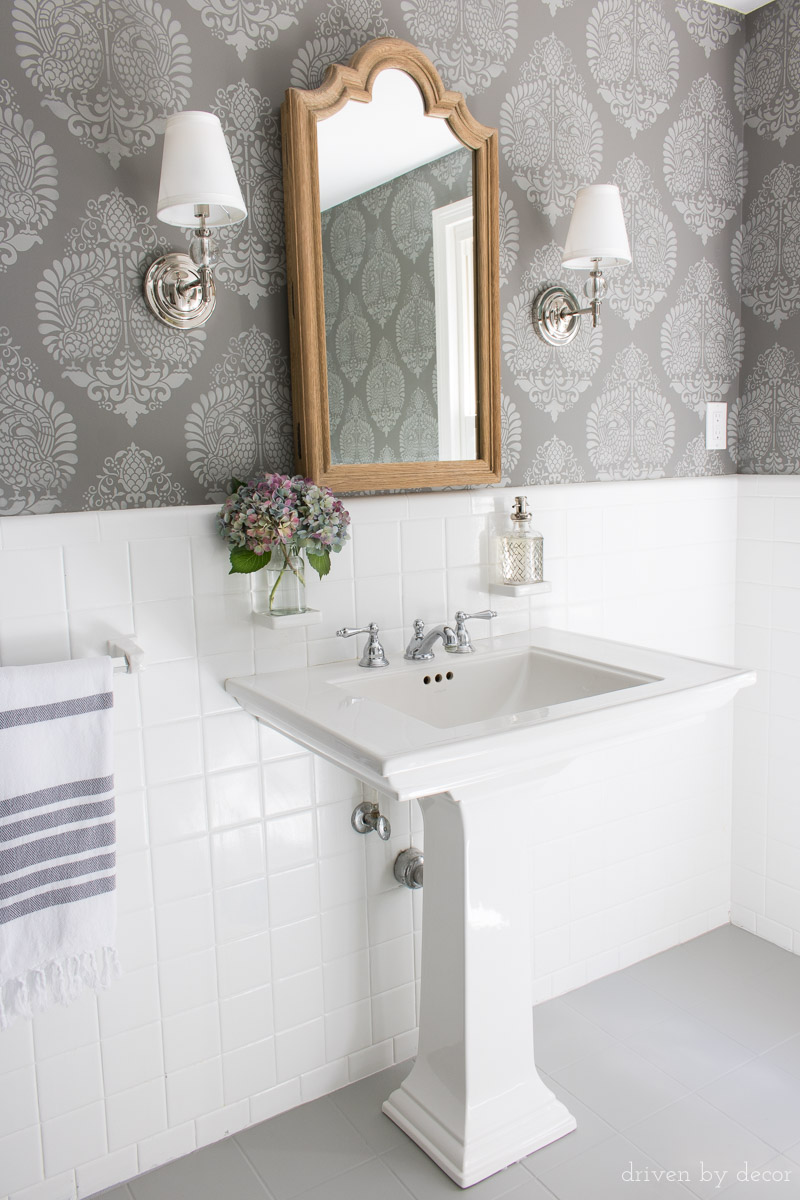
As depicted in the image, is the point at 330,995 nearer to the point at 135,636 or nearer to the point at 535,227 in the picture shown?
the point at 135,636

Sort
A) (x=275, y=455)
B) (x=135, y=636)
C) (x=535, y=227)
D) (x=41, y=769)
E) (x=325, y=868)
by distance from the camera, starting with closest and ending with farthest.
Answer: (x=41, y=769) < (x=135, y=636) < (x=275, y=455) < (x=325, y=868) < (x=535, y=227)

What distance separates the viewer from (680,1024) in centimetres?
205

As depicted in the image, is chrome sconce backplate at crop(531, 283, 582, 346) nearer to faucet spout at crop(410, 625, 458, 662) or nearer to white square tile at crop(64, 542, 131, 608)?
faucet spout at crop(410, 625, 458, 662)

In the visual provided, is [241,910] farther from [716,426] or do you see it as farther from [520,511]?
[716,426]

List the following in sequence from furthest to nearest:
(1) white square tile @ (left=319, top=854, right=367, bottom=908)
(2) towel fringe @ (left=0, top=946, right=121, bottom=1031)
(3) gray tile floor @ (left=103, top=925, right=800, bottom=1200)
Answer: (1) white square tile @ (left=319, top=854, right=367, bottom=908), (3) gray tile floor @ (left=103, top=925, right=800, bottom=1200), (2) towel fringe @ (left=0, top=946, right=121, bottom=1031)

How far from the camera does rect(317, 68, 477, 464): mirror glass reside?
1.67m

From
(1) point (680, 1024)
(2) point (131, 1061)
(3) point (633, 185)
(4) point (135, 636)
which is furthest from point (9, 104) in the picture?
(1) point (680, 1024)

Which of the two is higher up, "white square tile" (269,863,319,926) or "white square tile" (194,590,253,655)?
"white square tile" (194,590,253,655)

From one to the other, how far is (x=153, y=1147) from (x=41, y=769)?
788 mm

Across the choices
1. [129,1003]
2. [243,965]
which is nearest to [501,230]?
[243,965]

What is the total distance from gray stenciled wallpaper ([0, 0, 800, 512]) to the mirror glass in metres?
0.11

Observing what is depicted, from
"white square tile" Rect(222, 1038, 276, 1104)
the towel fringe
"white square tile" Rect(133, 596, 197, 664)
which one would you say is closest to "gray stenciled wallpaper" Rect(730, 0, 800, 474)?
"white square tile" Rect(133, 596, 197, 664)

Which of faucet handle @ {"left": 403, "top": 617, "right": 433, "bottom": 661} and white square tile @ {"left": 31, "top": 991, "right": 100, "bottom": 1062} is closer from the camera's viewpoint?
white square tile @ {"left": 31, "top": 991, "right": 100, "bottom": 1062}

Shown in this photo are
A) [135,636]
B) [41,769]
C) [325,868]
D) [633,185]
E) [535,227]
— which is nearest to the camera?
[41,769]
